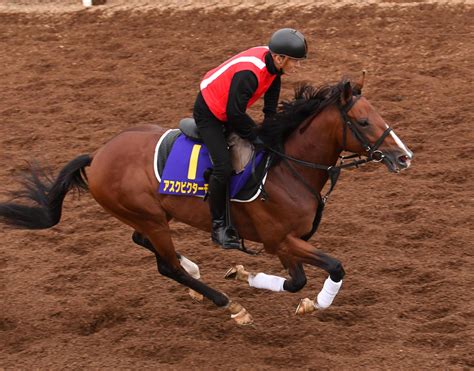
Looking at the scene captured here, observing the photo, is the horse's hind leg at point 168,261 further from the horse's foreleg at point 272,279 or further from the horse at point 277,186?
the horse's foreleg at point 272,279

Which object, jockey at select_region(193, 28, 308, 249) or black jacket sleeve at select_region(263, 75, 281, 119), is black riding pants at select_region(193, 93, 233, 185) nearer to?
jockey at select_region(193, 28, 308, 249)

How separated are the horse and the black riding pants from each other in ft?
1.10

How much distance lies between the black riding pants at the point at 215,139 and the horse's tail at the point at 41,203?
130 centimetres

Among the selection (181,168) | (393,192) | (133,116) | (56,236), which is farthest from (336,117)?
(133,116)

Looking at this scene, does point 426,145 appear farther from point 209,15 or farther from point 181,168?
point 209,15

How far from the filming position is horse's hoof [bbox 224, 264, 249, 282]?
7.33 meters

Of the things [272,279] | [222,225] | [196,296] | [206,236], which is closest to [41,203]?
[196,296]

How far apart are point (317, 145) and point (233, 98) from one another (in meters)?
0.77

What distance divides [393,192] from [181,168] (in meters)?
3.09

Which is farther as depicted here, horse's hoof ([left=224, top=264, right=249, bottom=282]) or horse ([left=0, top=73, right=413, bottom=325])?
horse's hoof ([left=224, top=264, right=249, bottom=282])

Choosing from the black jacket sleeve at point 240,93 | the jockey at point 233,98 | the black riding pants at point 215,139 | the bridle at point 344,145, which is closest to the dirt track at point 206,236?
the jockey at point 233,98

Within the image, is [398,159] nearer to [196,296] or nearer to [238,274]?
[238,274]

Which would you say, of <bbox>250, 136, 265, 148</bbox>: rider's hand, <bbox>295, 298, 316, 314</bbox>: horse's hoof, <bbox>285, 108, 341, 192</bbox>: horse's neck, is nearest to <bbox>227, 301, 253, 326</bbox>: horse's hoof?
<bbox>295, 298, 316, 314</bbox>: horse's hoof

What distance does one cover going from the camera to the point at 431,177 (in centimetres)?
937
